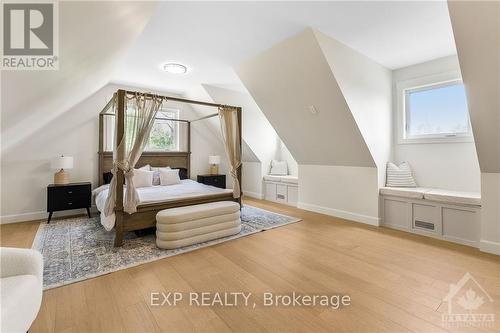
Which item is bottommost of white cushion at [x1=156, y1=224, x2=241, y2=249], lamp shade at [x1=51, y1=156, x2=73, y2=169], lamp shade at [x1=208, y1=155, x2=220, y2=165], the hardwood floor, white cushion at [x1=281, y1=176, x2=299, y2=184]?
the hardwood floor

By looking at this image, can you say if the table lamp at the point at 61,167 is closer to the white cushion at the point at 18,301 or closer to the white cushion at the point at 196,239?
the white cushion at the point at 196,239

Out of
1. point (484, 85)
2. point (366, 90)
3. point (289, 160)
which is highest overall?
point (366, 90)

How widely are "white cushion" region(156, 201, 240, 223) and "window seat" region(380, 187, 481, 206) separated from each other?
257 cm

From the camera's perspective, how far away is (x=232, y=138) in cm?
401

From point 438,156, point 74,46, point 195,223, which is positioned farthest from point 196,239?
point 438,156

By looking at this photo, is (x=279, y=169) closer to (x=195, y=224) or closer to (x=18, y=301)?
(x=195, y=224)

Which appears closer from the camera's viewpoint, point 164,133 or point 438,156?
point 438,156

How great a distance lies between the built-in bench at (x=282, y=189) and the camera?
18.0ft

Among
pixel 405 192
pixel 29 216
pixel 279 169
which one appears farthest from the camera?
pixel 279 169

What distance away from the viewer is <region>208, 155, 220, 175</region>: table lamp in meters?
6.18

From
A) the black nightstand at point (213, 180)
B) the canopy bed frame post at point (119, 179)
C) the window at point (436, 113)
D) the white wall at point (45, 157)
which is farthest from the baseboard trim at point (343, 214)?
the white wall at point (45, 157)

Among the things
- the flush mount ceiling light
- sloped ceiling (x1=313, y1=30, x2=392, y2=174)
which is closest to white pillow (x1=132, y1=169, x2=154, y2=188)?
the flush mount ceiling light

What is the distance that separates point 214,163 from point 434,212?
15.4 feet

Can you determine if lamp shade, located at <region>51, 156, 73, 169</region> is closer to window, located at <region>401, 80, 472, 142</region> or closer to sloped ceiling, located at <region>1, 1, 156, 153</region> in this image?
sloped ceiling, located at <region>1, 1, 156, 153</region>
